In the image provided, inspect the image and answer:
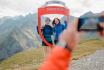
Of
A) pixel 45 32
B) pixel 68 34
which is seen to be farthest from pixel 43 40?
pixel 68 34

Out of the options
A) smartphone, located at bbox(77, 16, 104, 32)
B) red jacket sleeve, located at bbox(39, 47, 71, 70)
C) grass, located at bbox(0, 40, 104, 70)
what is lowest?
grass, located at bbox(0, 40, 104, 70)

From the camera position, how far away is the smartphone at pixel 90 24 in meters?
2.22

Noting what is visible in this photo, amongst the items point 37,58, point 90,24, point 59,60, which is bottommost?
point 37,58

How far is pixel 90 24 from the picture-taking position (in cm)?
226

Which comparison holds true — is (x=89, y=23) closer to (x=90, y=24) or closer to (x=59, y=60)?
(x=90, y=24)

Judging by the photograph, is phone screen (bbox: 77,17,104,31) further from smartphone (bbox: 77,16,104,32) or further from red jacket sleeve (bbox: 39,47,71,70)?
red jacket sleeve (bbox: 39,47,71,70)

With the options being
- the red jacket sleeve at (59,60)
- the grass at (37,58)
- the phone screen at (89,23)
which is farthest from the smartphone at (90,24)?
the grass at (37,58)

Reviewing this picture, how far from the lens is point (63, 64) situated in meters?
2.26

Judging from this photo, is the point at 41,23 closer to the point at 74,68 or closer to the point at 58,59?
the point at 74,68

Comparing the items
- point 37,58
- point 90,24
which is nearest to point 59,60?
point 90,24

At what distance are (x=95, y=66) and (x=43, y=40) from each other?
7169mm

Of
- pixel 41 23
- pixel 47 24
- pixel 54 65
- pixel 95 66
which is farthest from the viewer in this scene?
pixel 95 66

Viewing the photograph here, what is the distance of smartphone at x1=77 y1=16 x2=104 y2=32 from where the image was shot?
2.22 metres

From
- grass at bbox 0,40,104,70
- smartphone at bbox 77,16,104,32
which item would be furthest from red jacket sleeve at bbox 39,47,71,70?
grass at bbox 0,40,104,70
